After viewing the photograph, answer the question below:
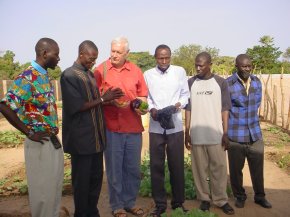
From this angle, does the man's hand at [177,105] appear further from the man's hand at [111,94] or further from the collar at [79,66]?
the collar at [79,66]

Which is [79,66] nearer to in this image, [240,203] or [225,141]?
[225,141]

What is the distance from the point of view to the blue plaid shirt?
13.5ft

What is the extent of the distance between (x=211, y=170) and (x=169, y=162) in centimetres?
56

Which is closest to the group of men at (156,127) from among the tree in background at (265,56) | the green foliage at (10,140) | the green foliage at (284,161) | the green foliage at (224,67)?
the green foliage at (284,161)

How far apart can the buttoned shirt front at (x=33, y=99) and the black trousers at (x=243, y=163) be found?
7.85 feet

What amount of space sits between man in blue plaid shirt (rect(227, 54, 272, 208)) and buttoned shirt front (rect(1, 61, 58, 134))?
231 cm

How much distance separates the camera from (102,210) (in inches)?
170

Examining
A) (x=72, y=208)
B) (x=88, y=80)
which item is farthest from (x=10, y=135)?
(x=88, y=80)

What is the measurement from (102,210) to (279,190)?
2790 mm

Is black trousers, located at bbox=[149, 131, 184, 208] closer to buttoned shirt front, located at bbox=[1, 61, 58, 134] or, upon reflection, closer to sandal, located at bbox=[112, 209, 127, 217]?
sandal, located at bbox=[112, 209, 127, 217]

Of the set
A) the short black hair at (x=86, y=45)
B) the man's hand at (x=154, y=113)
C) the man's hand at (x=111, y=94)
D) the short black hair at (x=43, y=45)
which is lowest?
the man's hand at (x=154, y=113)

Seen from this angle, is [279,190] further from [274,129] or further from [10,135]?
[10,135]

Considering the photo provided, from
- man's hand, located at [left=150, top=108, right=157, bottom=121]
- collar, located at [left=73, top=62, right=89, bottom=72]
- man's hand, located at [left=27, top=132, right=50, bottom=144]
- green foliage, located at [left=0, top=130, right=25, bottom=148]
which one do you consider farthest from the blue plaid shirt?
green foliage, located at [left=0, top=130, right=25, bottom=148]

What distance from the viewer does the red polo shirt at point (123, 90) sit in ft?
12.5
